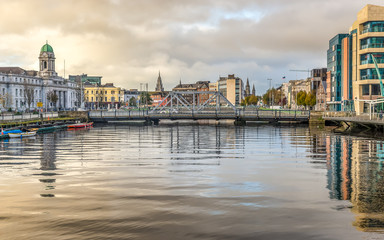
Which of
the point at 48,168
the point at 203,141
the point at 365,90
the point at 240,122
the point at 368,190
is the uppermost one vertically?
the point at 365,90

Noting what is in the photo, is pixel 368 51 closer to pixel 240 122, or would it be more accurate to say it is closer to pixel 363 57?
pixel 363 57

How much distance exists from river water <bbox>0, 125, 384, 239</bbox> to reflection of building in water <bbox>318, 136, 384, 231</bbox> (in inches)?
2.3

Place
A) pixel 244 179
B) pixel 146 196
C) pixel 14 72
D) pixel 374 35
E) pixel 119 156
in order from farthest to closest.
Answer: pixel 14 72 < pixel 374 35 < pixel 119 156 < pixel 244 179 < pixel 146 196

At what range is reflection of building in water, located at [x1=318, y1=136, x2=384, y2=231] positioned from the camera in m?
19.6

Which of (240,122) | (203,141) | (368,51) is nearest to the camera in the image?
(203,141)

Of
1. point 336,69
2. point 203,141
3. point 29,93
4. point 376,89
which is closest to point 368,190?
point 203,141

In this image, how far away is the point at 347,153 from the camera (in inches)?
1778

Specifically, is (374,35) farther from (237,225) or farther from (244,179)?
(237,225)

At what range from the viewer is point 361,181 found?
2817cm

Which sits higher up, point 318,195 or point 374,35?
point 374,35

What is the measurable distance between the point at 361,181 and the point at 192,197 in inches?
488

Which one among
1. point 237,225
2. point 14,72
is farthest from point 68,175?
point 14,72

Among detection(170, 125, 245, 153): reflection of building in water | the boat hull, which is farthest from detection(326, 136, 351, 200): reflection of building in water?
the boat hull

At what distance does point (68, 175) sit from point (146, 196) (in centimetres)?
966
